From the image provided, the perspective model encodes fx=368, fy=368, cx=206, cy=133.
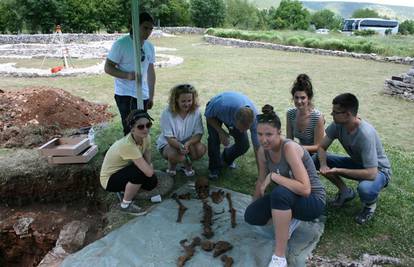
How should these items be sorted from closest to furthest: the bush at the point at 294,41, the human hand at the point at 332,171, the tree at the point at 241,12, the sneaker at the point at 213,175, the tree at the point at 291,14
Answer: the human hand at the point at 332,171 < the sneaker at the point at 213,175 < the bush at the point at 294,41 < the tree at the point at 291,14 < the tree at the point at 241,12

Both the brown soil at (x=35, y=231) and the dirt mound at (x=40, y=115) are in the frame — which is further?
the dirt mound at (x=40, y=115)

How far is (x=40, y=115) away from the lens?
7113 millimetres

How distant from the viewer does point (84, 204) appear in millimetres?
4832

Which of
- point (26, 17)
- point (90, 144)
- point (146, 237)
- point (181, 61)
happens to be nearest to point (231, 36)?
point (181, 61)

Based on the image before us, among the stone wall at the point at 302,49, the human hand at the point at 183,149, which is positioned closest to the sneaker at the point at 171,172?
the human hand at the point at 183,149

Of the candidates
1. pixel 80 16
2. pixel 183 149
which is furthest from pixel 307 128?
pixel 80 16

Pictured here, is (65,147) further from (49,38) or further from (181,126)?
(49,38)

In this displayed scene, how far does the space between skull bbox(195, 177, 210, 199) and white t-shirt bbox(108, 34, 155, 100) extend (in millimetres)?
1333

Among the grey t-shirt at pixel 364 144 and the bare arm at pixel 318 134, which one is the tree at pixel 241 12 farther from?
the grey t-shirt at pixel 364 144

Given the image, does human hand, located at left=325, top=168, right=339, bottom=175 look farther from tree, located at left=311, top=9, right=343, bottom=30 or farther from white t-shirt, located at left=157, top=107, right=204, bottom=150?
tree, located at left=311, top=9, right=343, bottom=30

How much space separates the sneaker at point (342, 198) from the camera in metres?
3.90

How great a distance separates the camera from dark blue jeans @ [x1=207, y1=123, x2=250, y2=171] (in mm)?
4480

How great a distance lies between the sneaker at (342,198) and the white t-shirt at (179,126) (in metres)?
1.71

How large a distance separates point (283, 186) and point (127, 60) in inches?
105
